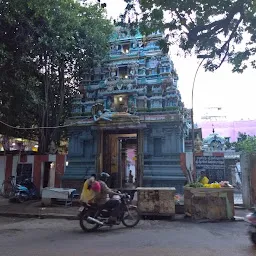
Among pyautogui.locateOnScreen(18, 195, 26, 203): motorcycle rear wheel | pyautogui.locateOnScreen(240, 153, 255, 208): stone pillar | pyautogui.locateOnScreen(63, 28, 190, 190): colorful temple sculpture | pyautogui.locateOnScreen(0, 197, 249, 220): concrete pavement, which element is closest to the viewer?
pyautogui.locateOnScreen(0, 197, 249, 220): concrete pavement

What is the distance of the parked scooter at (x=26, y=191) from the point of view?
14.0 metres

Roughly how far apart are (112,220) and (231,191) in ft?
14.1

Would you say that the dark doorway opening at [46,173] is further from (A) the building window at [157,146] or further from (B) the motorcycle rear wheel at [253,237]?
(B) the motorcycle rear wheel at [253,237]

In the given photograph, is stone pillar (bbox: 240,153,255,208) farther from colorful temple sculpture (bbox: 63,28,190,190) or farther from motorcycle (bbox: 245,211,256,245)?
motorcycle (bbox: 245,211,256,245)

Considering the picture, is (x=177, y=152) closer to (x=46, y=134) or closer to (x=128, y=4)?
(x=46, y=134)

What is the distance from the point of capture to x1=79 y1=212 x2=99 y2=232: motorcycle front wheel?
739 cm

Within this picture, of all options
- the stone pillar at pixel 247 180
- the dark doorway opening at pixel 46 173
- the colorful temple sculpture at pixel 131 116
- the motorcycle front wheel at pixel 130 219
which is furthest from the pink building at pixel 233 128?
the motorcycle front wheel at pixel 130 219

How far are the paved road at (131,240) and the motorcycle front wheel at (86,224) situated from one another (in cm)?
21

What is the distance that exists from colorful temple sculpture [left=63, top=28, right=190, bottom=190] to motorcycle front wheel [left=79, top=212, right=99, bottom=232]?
860cm

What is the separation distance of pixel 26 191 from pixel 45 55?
26.0 ft

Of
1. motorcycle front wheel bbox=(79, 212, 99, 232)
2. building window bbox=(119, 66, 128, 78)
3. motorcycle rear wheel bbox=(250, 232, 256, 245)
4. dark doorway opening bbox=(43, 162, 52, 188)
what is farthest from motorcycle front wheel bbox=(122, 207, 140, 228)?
building window bbox=(119, 66, 128, 78)

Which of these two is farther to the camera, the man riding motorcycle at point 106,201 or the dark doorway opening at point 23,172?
the dark doorway opening at point 23,172

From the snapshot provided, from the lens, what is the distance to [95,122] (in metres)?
17.3

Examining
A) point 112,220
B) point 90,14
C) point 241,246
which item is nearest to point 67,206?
point 112,220
